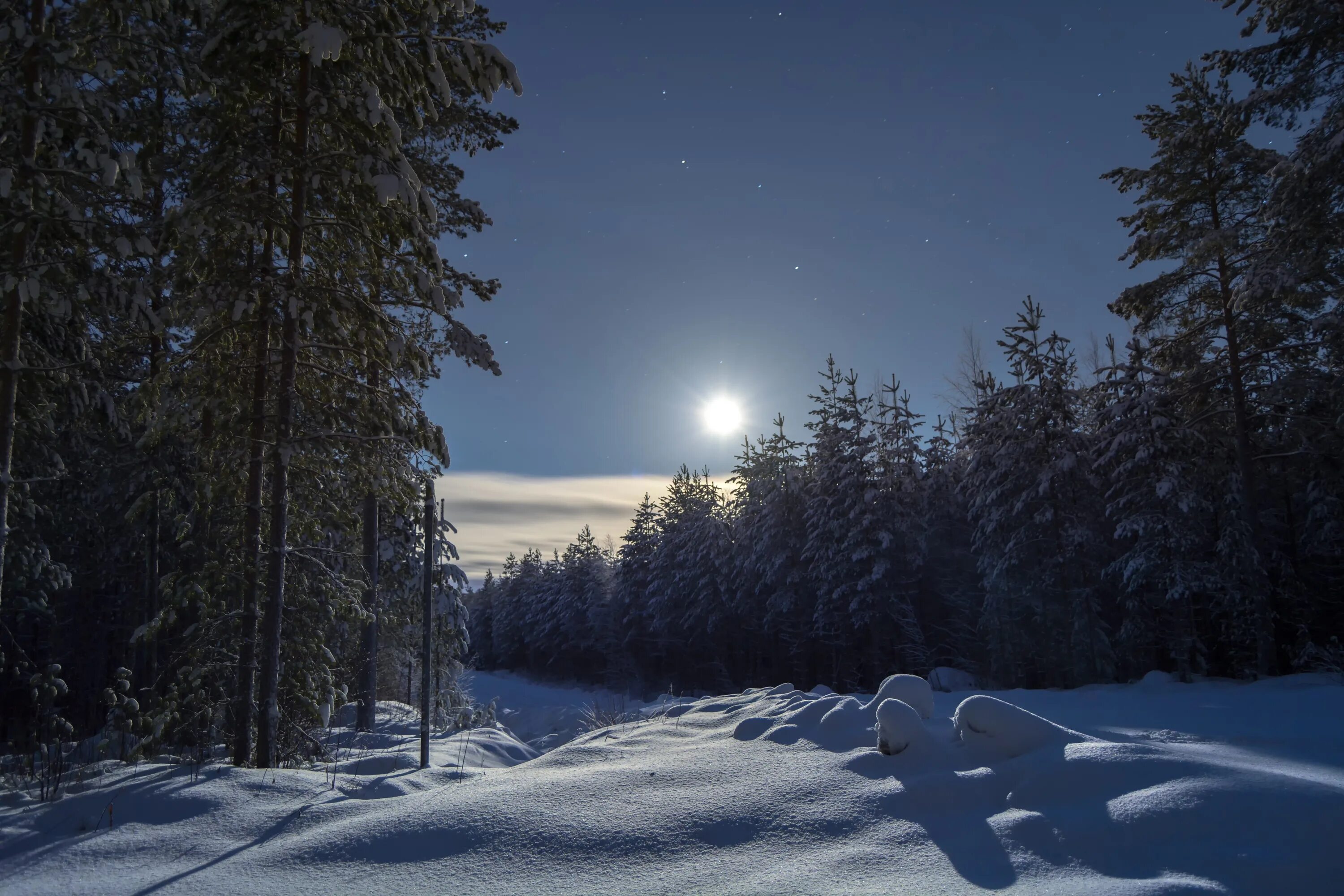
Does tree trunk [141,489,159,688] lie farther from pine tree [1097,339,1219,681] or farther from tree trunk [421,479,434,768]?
pine tree [1097,339,1219,681]

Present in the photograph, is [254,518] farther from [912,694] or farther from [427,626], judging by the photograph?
[912,694]

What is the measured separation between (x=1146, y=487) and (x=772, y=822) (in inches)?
730

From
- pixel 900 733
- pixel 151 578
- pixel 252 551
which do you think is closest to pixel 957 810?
pixel 900 733

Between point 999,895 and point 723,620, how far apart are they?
116 feet

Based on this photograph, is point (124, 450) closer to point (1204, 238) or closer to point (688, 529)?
point (1204, 238)

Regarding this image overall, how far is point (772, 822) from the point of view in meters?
4.33

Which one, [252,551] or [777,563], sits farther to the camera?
[777,563]

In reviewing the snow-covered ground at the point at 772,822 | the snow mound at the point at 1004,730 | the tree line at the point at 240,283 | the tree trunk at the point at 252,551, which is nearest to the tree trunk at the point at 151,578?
the tree line at the point at 240,283

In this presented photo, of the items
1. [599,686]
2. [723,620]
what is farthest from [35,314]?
[599,686]

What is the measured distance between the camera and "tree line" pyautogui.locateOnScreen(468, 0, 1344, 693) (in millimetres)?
12891

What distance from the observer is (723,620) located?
1490 inches

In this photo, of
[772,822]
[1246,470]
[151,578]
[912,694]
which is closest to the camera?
[772,822]

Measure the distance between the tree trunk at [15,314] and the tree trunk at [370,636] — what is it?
5.72 metres

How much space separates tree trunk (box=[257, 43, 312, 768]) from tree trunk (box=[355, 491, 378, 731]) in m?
4.89
